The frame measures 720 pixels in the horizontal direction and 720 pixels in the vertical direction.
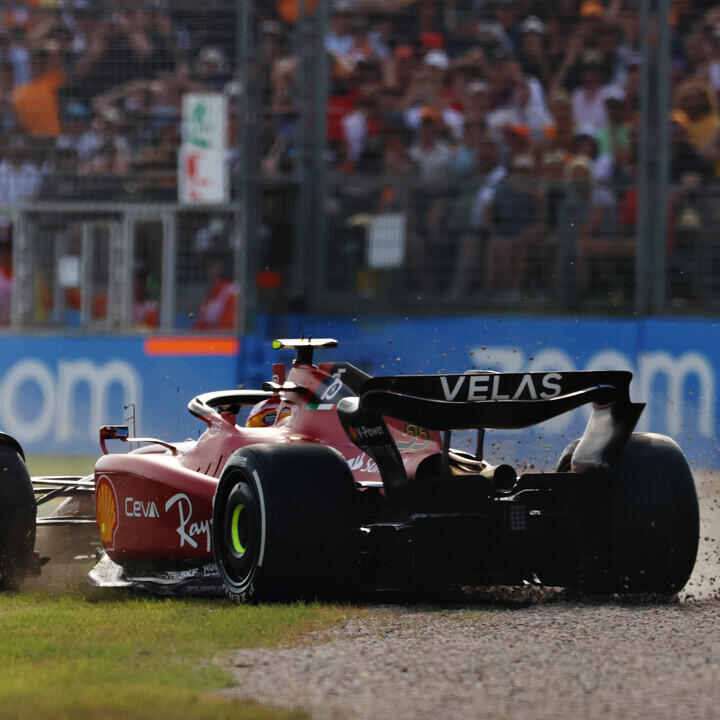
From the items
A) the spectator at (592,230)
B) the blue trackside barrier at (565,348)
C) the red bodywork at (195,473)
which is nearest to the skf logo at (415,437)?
the red bodywork at (195,473)

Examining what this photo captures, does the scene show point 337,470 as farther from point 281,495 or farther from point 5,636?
point 5,636

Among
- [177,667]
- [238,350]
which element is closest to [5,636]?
[177,667]

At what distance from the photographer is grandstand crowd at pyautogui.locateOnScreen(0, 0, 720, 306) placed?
12547 millimetres

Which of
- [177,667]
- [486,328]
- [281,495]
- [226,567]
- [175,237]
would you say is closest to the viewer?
[177,667]

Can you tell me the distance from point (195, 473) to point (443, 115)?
703 cm

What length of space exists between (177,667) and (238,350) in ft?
27.1

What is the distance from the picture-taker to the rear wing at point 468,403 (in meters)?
6.15

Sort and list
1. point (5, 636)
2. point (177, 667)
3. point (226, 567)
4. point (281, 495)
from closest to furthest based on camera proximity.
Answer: point (177, 667)
point (5, 636)
point (281, 495)
point (226, 567)

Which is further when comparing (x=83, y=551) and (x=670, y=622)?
(x=83, y=551)

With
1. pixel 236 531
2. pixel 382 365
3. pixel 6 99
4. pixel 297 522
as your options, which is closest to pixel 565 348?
pixel 382 365

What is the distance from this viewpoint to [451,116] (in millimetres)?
13242

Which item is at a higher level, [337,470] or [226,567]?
[337,470]

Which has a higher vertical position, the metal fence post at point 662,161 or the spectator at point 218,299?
the metal fence post at point 662,161

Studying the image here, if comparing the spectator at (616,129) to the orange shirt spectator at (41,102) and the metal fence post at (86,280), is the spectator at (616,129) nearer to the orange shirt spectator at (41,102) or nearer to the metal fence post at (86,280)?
the metal fence post at (86,280)
